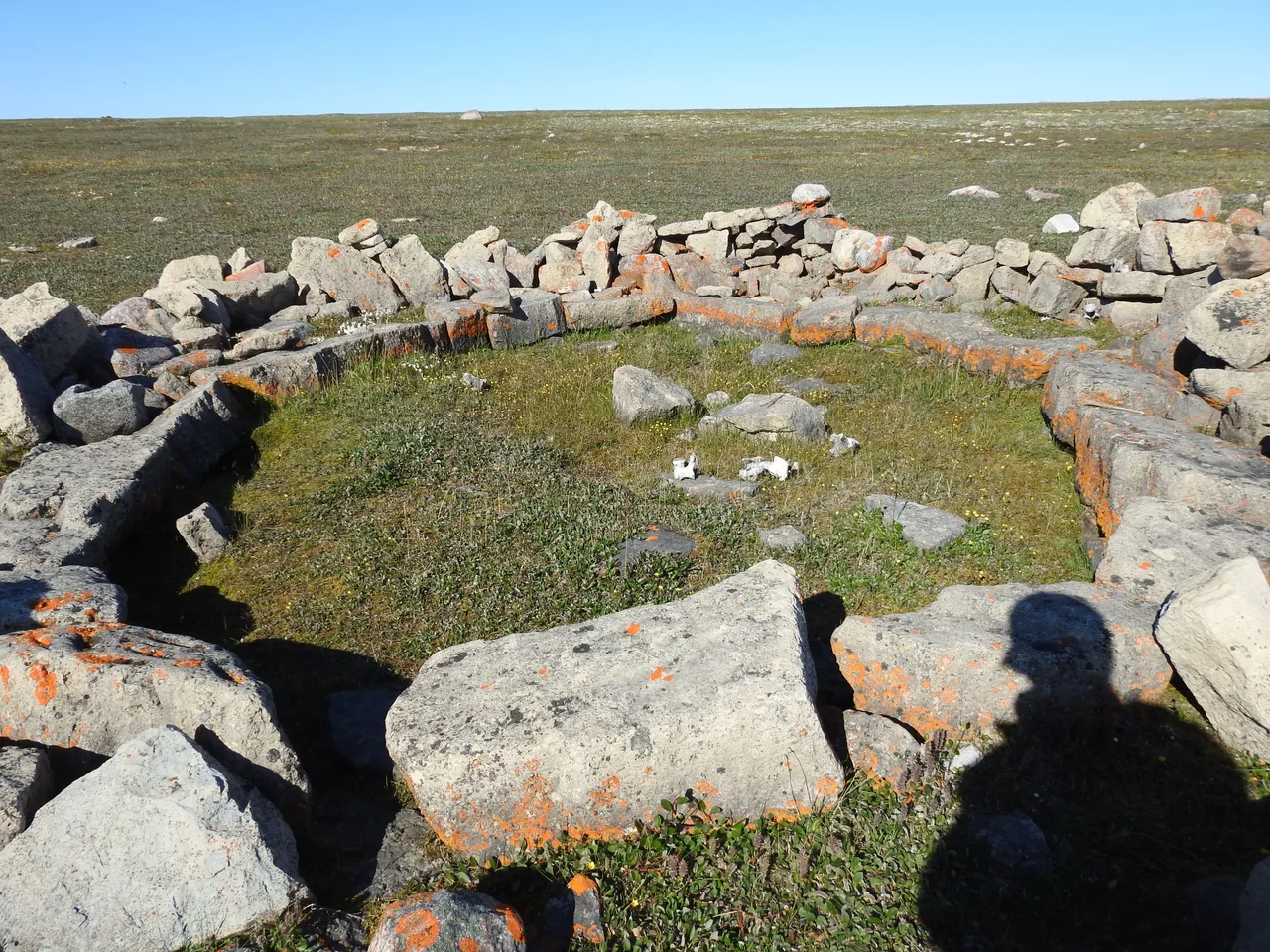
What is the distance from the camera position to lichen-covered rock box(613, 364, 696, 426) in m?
8.94

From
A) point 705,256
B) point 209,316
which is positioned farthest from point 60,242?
point 705,256

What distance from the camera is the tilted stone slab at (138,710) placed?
12.6 feet

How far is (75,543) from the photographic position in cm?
584

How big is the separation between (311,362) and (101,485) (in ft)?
10.7

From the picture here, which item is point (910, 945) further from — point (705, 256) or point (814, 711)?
point (705, 256)

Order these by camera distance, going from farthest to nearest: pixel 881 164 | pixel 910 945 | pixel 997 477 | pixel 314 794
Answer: pixel 881 164 < pixel 997 477 < pixel 314 794 < pixel 910 945

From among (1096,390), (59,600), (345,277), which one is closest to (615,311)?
(345,277)

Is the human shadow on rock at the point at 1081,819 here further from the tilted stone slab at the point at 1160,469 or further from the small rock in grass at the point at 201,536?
the small rock in grass at the point at 201,536

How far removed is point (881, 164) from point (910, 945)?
40363 mm

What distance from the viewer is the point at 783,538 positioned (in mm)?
6477

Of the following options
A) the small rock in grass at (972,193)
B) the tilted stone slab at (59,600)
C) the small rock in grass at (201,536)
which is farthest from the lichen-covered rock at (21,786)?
the small rock in grass at (972,193)

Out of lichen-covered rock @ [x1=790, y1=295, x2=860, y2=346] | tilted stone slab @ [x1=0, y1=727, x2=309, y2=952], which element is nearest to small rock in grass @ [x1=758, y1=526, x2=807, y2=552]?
tilted stone slab @ [x1=0, y1=727, x2=309, y2=952]

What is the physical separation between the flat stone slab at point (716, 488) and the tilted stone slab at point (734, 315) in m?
4.78

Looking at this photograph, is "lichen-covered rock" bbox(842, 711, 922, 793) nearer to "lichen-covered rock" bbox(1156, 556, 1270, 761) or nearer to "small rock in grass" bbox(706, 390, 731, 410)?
"lichen-covered rock" bbox(1156, 556, 1270, 761)
